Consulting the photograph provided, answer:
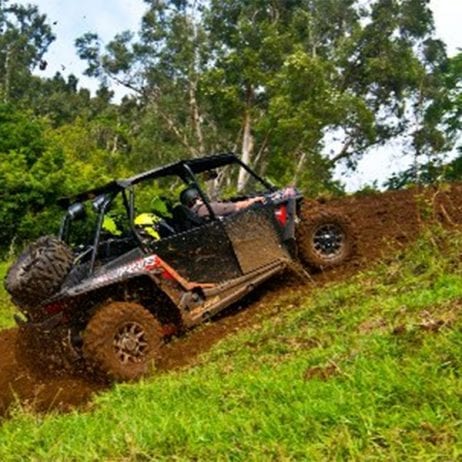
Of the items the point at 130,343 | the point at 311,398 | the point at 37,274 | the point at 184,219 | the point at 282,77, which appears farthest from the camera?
the point at 282,77

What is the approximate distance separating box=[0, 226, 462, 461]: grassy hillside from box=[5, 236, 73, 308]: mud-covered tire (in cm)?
155

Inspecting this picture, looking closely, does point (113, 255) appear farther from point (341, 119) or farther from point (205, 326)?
point (341, 119)

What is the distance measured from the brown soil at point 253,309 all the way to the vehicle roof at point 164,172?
3.92 ft

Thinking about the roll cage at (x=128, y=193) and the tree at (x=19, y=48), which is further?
the tree at (x=19, y=48)

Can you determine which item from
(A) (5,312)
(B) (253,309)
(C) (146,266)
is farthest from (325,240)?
(A) (5,312)

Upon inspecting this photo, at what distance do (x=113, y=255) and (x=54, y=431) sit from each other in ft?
Result: 11.6

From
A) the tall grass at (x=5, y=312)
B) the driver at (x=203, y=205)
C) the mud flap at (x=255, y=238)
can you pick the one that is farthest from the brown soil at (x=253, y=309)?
the tall grass at (x=5, y=312)

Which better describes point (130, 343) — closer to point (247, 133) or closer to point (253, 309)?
point (253, 309)

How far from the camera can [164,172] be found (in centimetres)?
948

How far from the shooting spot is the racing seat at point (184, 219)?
30.2 feet

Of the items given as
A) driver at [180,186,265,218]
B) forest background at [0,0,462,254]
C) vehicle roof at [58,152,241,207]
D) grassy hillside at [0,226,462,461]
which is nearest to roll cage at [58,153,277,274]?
vehicle roof at [58,152,241,207]

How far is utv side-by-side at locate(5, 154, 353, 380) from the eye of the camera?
7.96 m

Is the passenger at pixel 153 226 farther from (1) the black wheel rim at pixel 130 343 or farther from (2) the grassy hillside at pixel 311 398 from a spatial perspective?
(2) the grassy hillside at pixel 311 398

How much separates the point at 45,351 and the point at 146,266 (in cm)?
126
